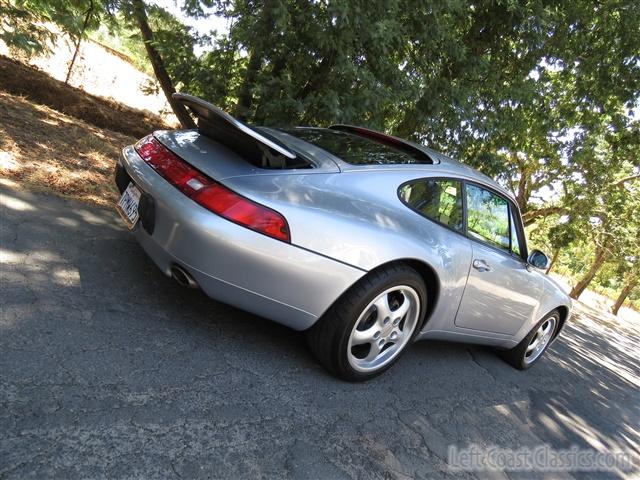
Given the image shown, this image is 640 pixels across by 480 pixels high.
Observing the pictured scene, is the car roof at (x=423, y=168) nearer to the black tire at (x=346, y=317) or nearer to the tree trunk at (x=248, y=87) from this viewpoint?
the black tire at (x=346, y=317)

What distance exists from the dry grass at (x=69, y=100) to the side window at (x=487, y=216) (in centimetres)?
580

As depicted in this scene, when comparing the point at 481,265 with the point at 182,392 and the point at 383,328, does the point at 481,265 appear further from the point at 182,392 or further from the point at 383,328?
the point at 182,392

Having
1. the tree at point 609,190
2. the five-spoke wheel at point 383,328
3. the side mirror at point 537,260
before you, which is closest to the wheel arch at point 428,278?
the five-spoke wheel at point 383,328

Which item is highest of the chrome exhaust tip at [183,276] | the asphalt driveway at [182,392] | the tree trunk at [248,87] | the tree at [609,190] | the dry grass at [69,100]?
the tree at [609,190]

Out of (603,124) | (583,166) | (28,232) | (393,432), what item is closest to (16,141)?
(28,232)

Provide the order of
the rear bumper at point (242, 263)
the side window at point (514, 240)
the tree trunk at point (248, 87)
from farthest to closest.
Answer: the tree trunk at point (248, 87) → the side window at point (514, 240) → the rear bumper at point (242, 263)

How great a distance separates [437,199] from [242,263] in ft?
4.77

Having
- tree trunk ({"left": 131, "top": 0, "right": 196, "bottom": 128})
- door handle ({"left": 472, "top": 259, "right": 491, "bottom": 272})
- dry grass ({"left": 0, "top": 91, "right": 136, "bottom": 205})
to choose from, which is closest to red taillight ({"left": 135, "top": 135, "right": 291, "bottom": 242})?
door handle ({"left": 472, "top": 259, "right": 491, "bottom": 272})

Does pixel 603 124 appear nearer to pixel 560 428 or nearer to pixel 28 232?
pixel 560 428

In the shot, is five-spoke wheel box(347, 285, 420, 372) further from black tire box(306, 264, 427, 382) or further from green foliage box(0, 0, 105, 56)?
green foliage box(0, 0, 105, 56)

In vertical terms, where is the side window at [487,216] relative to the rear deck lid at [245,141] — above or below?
above

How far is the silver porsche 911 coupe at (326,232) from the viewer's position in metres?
2.47

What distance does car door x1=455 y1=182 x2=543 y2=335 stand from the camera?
3361 millimetres

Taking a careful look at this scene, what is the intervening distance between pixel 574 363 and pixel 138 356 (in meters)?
5.22
